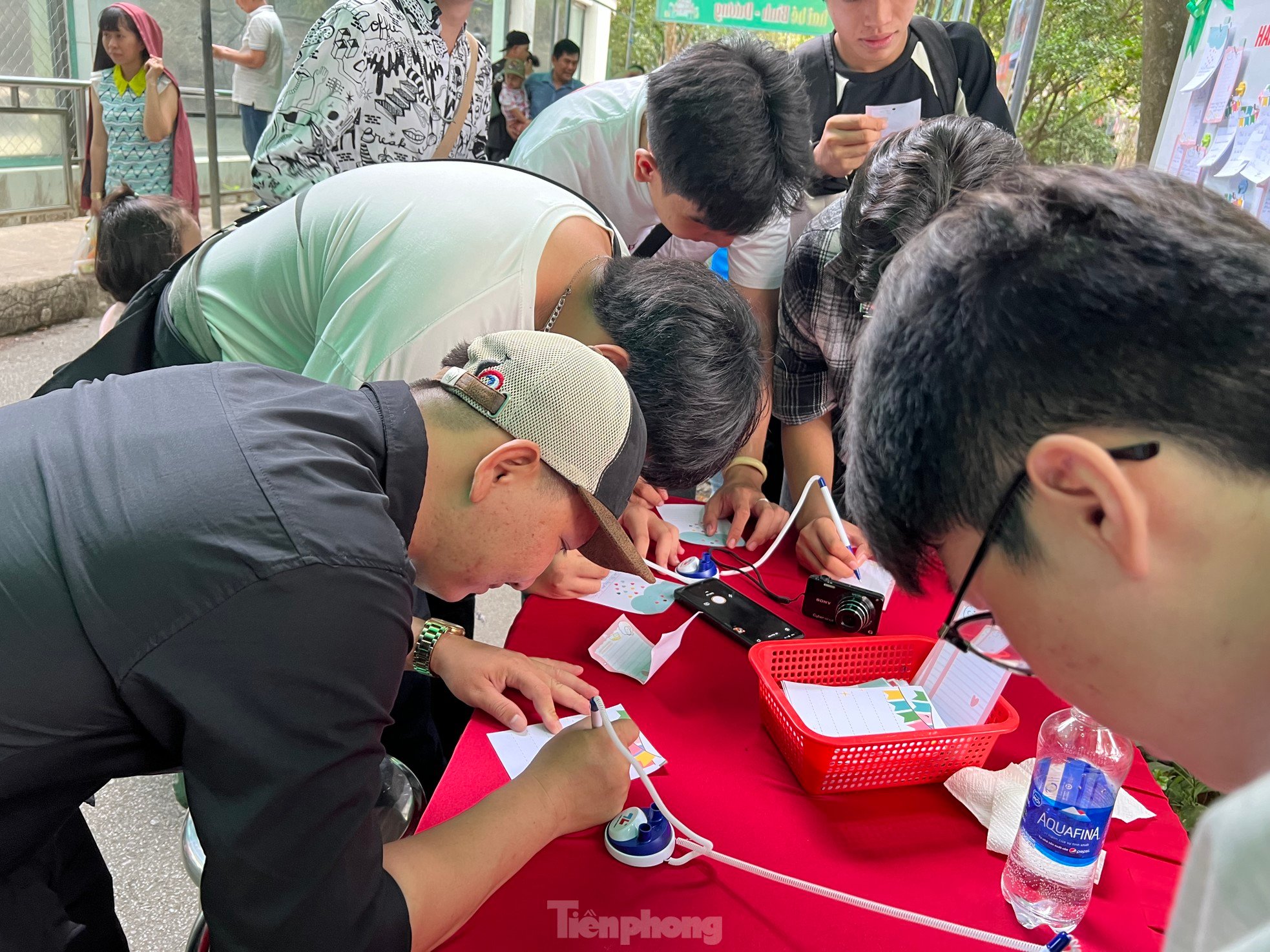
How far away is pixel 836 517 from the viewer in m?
1.79

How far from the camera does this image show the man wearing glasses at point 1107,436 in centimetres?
54

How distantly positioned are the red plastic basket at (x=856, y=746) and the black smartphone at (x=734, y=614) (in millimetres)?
116

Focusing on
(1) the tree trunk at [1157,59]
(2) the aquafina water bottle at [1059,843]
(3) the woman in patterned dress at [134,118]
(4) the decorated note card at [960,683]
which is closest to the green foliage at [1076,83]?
(1) the tree trunk at [1157,59]

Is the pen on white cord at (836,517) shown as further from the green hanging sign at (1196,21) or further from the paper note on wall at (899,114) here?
the green hanging sign at (1196,21)

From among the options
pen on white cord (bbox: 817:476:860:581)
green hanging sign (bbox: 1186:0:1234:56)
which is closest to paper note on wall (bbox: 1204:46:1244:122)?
green hanging sign (bbox: 1186:0:1234:56)

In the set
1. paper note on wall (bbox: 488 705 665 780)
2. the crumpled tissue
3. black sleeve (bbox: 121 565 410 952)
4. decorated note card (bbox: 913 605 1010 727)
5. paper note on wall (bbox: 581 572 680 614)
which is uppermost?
black sleeve (bbox: 121 565 410 952)

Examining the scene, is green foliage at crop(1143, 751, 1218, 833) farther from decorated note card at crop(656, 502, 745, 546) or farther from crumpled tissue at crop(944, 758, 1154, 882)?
decorated note card at crop(656, 502, 745, 546)

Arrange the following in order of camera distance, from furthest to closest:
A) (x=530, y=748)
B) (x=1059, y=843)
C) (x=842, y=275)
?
(x=842, y=275), (x=530, y=748), (x=1059, y=843)

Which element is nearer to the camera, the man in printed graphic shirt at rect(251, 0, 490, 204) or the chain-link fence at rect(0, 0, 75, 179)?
the man in printed graphic shirt at rect(251, 0, 490, 204)

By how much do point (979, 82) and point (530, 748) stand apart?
2148 millimetres

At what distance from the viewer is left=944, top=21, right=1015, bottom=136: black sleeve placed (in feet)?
7.95

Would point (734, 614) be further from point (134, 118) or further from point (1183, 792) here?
point (134, 118)

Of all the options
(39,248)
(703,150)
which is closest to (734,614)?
(703,150)

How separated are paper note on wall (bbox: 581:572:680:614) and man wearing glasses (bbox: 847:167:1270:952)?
3.01ft
